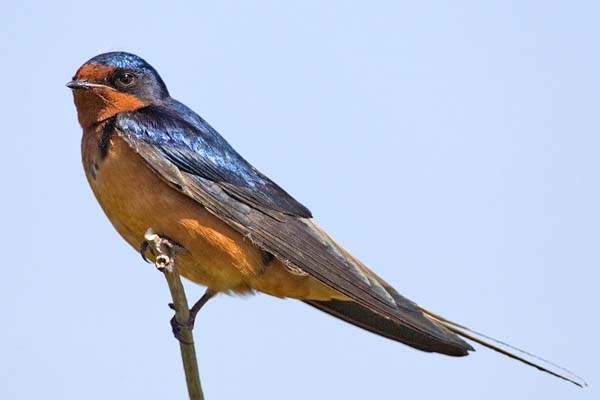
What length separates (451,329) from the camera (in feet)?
9.82

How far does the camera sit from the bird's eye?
320cm

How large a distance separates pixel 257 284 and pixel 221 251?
0.52 ft

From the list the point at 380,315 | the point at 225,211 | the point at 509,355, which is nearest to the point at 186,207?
the point at 225,211

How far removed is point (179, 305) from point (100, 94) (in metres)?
0.77

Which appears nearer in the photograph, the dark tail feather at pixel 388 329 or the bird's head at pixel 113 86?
the dark tail feather at pixel 388 329

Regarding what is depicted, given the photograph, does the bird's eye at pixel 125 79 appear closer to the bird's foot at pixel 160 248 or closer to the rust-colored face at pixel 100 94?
the rust-colored face at pixel 100 94

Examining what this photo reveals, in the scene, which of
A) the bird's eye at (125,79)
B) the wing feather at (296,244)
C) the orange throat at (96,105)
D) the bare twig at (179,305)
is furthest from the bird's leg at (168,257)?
the bird's eye at (125,79)

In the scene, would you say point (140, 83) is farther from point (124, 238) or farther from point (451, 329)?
point (451, 329)

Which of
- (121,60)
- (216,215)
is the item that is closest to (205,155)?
(216,215)

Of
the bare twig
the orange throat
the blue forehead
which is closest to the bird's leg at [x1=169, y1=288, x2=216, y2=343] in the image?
the bare twig

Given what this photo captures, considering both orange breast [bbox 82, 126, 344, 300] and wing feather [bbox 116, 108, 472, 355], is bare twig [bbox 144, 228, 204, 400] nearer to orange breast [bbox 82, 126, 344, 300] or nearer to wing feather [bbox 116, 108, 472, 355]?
orange breast [bbox 82, 126, 344, 300]

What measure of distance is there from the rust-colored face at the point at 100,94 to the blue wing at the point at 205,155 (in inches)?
2.1

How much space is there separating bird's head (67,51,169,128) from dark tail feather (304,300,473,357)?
0.74 m

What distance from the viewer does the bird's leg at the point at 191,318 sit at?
2727 millimetres
